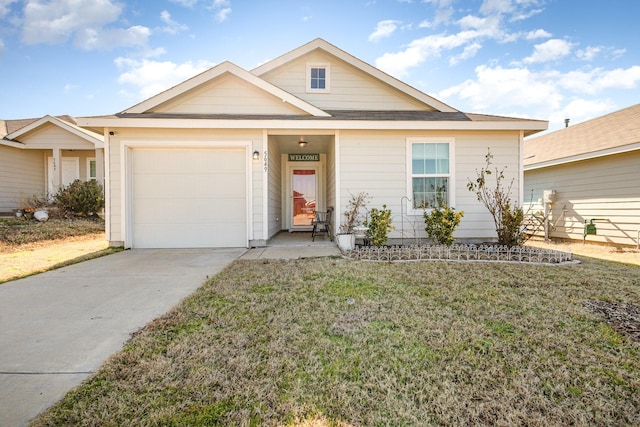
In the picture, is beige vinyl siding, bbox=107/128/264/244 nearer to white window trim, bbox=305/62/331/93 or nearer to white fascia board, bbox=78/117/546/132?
white fascia board, bbox=78/117/546/132

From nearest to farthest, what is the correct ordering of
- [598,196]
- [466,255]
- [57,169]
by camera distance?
1. [466,255]
2. [598,196]
3. [57,169]

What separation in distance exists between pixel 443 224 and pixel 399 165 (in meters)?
1.67

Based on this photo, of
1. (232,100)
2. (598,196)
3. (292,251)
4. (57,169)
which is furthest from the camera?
(57,169)

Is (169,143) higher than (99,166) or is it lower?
lower

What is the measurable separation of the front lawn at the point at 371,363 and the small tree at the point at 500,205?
245cm

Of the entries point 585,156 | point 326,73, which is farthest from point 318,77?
point 585,156

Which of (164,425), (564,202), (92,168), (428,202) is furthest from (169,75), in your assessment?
(564,202)

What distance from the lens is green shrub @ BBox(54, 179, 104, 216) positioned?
1028 cm

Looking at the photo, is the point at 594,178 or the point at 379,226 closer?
the point at 379,226

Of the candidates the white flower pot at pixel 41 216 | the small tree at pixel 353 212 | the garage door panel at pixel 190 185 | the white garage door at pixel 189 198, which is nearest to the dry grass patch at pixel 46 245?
the white flower pot at pixel 41 216

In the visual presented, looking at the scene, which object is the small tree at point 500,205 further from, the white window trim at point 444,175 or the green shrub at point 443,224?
the green shrub at point 443,224

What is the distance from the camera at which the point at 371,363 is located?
1.90m

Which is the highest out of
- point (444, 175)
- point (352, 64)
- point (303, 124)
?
point (352, 64)

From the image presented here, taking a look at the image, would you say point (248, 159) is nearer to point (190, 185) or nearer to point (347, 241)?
point (190, 185)
